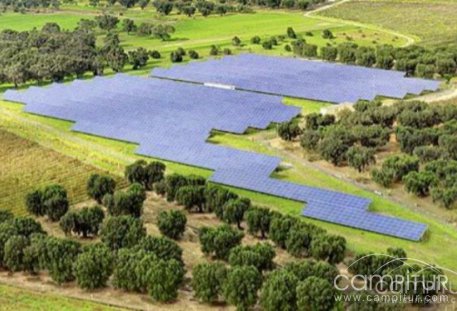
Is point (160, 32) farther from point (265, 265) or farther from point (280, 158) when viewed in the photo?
point (265, 265)

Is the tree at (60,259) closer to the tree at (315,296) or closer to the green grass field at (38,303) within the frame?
the green grass field at (38,303)

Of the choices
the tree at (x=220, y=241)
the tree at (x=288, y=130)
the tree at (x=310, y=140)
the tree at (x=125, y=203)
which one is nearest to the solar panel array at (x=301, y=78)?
the tree at (x=288, y=130)

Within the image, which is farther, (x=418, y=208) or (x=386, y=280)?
(x=418, y=208)

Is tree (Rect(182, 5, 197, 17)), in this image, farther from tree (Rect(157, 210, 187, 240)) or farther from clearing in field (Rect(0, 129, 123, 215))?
tree (Rect(157, 210, 187, 240))

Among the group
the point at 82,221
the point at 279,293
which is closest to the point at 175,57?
the point at 82,221

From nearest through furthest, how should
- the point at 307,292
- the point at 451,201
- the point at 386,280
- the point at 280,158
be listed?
1. the point at 307,292
2. the point at 386,280
3. the point at 451,201
4. the point at 280,158

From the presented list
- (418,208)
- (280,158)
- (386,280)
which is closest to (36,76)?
(280,158)

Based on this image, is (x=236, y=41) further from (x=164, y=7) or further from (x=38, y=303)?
(x=38, y=303)
